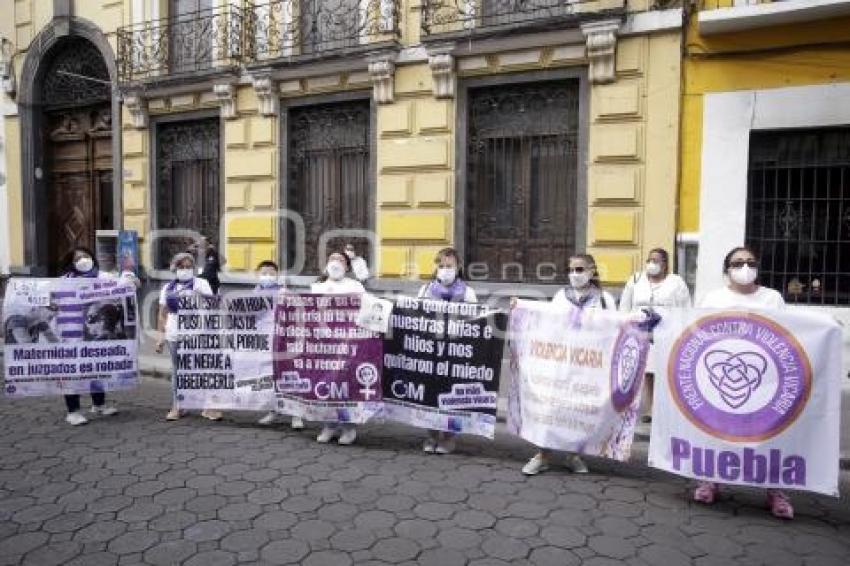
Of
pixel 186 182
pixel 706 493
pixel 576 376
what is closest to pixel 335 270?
pixel 576 376

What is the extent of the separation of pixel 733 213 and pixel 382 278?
4.98 meters

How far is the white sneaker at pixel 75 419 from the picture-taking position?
20.5 feet

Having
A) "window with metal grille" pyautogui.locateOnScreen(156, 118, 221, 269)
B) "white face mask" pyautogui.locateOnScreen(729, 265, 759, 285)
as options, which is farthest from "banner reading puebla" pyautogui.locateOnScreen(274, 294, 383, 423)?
"window with metal grille" pyautogui.locateOnScreen(156, 118, 221, 269)

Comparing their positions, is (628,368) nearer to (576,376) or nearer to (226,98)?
(576,376)

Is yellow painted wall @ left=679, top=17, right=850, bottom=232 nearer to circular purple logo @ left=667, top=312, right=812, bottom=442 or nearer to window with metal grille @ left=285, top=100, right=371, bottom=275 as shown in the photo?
circular purple logo @ left=667, top=312, right=812, bottom=442

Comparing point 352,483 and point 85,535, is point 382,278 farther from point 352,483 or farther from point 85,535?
Result: point 85,535

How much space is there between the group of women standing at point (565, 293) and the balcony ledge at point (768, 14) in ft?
11.1

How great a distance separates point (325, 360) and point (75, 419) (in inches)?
101

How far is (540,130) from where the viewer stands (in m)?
9.36

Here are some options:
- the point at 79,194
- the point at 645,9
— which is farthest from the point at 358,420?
the point at 79,194

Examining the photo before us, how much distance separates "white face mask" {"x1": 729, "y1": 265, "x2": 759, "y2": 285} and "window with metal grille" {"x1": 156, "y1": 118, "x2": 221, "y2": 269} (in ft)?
31.4

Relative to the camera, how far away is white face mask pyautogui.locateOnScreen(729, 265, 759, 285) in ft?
14.9

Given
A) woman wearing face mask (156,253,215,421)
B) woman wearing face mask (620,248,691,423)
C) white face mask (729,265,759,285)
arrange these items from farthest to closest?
woman wearing face mask (156,253,215,421), woman wearing face mask (620,248,691,423), white face mask (729,265,759,285)

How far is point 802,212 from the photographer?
800 centimetres
